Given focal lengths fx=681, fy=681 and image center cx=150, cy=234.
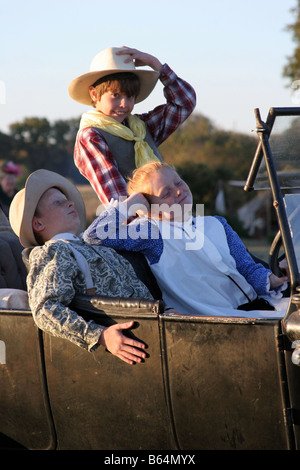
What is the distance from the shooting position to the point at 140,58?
13.8 ft

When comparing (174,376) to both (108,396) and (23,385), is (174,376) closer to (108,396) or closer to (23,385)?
(108,396)

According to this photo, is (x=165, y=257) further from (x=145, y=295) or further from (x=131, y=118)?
(x=131, y=118)

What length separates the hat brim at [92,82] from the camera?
4.12 m

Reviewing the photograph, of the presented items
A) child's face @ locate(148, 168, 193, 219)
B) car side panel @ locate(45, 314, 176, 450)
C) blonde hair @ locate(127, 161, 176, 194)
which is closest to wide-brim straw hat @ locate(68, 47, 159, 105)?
blonde hair @ locate(127, 161, 176, 194)

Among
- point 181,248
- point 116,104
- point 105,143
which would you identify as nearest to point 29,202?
point 181,248

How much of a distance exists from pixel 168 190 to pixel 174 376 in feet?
3.42

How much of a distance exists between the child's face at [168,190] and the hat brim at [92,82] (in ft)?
3.36

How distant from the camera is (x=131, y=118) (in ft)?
14.0

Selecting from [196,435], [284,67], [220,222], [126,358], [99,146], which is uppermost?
[284,67]


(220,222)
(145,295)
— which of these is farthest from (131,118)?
(145,295)

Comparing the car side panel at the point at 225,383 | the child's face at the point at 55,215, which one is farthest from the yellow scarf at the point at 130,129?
the car side panel at the point at 225,383

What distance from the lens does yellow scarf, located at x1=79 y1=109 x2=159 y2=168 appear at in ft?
13.4

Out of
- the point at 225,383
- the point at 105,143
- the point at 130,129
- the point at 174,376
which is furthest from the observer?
the point at 130,129
